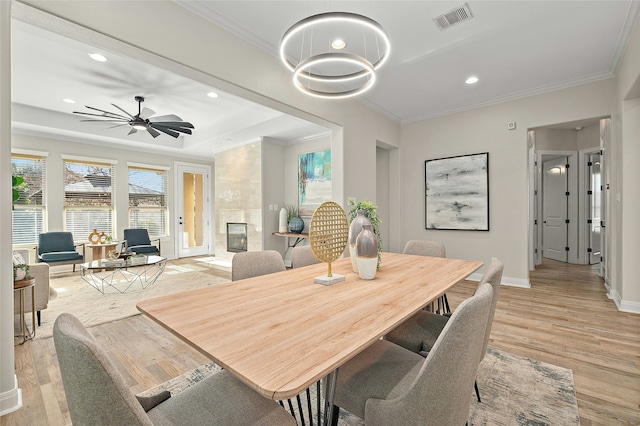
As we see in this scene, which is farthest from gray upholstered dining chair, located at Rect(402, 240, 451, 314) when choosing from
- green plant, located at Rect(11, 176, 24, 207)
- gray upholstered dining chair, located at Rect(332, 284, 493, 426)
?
green plant, located at Rect(11, 176, 24, 207)

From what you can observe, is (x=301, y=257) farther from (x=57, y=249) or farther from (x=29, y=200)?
(x=29, y=200)

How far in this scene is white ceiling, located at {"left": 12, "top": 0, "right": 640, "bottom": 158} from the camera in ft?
8.09

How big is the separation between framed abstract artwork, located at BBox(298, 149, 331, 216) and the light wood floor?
2.92 m

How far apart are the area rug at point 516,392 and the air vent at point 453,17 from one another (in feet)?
9.05

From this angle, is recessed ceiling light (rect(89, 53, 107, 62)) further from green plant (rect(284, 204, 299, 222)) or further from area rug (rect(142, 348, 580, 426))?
green plant (rect(284, 204, 299, 222))

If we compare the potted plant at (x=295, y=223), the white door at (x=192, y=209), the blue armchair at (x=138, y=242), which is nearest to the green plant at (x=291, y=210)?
the potted plant at (x=295, y=223)

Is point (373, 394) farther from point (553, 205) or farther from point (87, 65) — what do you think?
point (553, 205)

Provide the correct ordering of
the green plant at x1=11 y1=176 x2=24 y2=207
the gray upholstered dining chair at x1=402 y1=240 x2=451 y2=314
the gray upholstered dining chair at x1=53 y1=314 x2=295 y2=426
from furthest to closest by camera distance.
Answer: the gray upholstered dining chair at x1=402 y1=240 x2=451 y2=314
the green plant at x1=11 y1=176 x2=24 y2=207
the gray upholstered dining chair at x1=53 y1=314 x2=295 y2=426

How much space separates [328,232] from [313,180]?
4199mm

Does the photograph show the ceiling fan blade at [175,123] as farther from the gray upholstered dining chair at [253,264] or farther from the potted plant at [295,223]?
the gray upholstered dining chair at [253,264]

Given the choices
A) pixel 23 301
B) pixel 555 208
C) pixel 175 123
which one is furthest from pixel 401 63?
pixel 555 208

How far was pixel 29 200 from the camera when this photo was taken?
5.35 metres

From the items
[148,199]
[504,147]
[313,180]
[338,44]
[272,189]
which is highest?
[338,44]

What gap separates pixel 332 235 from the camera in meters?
1.72
